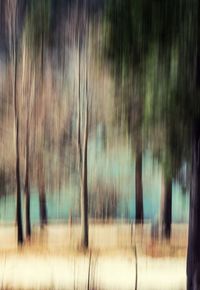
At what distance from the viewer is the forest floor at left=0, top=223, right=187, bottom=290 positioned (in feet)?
4.12

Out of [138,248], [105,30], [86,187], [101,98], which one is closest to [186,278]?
[138,248]

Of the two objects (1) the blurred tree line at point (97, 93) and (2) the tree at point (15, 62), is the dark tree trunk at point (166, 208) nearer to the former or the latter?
(1) the blurred tree line at point (97, 93)

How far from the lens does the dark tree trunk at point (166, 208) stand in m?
1.25

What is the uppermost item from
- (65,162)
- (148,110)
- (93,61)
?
(93,61)

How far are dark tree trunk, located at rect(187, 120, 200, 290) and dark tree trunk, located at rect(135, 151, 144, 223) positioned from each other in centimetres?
12

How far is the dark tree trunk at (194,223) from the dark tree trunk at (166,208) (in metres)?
0.05

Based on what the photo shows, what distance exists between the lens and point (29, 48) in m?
1.26

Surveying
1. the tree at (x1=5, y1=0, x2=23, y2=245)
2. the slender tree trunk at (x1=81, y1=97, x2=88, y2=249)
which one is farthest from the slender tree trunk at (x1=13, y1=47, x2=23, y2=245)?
the slender tree trunk at (x1=81, y1=97, x2=88, y2=249)

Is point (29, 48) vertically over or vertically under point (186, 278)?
over

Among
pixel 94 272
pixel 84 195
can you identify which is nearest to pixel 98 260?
pixel 94 272

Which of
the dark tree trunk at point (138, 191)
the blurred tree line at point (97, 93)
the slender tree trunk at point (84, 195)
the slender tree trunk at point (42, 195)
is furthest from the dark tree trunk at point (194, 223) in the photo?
the slender tree trunk at point (42, 195)

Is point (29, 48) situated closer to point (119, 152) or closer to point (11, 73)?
point (11, 73)

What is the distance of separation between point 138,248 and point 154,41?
504 mm

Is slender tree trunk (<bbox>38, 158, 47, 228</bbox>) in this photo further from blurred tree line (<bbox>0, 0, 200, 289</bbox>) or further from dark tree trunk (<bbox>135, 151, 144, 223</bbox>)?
dark tree trunk (<bbox>135, 151, 144, 223</bbox>)
